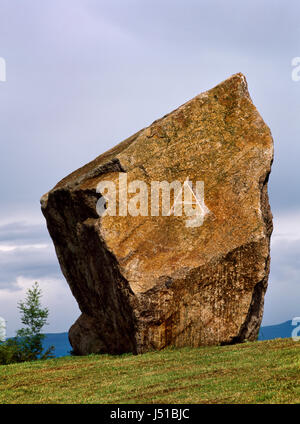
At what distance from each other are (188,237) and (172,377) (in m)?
5.81

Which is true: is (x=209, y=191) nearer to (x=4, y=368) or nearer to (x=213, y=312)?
(x=213, y=312)

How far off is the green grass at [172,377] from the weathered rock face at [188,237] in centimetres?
119

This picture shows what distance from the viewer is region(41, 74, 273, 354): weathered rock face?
18438 mm

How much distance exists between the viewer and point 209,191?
19594 millimetres

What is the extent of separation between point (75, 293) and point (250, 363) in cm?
1093

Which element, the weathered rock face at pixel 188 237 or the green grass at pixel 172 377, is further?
the weathered rock face at pixel 188 237

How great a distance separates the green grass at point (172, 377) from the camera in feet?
38.3

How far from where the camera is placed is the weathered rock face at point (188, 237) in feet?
60.5

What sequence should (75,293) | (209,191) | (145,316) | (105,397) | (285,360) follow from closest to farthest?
(105,397) → (285,360) → (145,316) → (209,191) → (75,293)

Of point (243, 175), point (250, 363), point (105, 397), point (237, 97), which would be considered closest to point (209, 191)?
point (243, 175)

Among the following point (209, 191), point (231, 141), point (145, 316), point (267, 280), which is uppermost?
point (231, 141)

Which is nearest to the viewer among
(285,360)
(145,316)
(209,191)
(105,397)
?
(105,397)

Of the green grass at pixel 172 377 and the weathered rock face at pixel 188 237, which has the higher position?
the weathered rock face at pixel 188 237

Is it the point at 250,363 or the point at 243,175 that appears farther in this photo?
the point at 243,175
